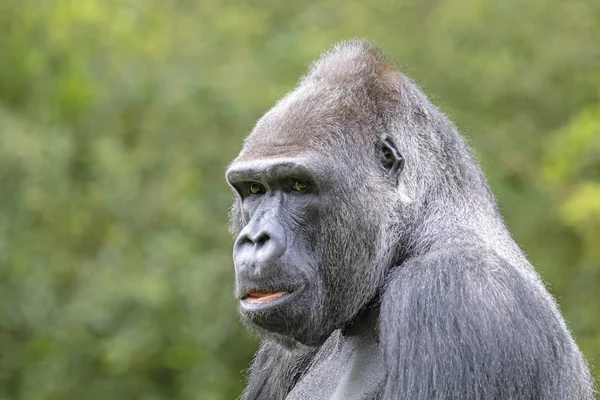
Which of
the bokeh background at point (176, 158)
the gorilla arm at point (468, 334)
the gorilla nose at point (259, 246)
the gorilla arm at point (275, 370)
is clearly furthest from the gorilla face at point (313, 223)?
the bokeh background at point (176, 158)

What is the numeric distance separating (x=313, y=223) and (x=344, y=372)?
720 mm

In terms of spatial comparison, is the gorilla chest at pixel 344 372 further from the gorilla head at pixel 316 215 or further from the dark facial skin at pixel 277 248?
the dark facial skin at pixel 277 248

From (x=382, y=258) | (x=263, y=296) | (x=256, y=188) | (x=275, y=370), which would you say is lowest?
(x=275, y=370)

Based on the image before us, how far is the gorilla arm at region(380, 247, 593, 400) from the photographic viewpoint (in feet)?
15.6

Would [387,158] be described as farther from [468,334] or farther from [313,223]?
[468,334]

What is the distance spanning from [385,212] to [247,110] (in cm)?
863

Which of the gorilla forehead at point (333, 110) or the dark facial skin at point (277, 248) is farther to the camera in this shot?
the gorilla forehead at point (333, 110)

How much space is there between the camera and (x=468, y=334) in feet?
15.7

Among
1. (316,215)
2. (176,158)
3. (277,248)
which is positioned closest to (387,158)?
(316,215)

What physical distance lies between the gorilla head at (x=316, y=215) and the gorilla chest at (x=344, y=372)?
0.15m

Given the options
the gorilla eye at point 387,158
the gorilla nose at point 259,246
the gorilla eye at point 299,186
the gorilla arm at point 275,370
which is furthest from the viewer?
the gorilla arm at point 275,370

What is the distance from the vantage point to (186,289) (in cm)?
1270

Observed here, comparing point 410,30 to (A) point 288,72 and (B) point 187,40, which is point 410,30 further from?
(B) point 187,40

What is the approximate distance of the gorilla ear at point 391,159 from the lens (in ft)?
17.8
